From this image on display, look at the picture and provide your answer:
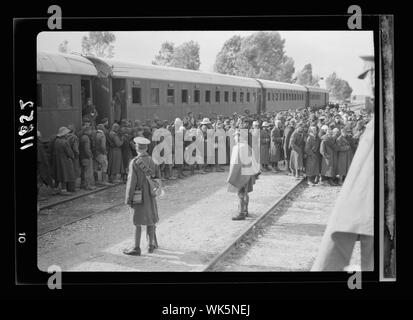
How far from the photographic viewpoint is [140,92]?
989 centimetres

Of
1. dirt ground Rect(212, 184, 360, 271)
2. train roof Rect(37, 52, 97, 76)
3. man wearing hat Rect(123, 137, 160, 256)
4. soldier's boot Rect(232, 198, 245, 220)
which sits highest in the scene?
train roof Rect(37, 52, 97, 76)

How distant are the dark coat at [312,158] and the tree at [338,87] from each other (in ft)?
12.1

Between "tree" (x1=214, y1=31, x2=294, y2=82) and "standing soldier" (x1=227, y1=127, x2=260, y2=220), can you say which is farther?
"standing soldier" (x1=227, y1=127, x2=260, y2=220)

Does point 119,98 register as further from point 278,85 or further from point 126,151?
Answer: point 278,85

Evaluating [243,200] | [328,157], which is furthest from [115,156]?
[328,157]

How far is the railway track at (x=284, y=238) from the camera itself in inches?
244

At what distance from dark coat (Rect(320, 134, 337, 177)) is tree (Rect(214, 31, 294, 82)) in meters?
2.52

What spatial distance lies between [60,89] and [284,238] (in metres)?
4.97

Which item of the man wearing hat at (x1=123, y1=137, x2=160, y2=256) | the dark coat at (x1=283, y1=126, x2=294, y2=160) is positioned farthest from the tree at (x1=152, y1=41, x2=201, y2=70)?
the dark coat at (x1=283, y1=126, x2=294, y2=160)

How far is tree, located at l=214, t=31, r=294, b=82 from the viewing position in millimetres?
5902

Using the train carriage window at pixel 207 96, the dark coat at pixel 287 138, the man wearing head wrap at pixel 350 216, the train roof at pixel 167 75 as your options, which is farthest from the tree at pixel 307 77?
the dark coat at pixel 287 138

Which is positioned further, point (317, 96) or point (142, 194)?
point (317, 96)

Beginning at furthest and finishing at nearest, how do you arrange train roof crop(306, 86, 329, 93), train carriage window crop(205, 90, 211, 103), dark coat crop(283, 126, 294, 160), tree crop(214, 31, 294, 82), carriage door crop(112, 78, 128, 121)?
1. dark coat crop(283, 126, 294, 160)
2. train carriage window crop(205, 90, 211, 103)
3. carriage door crop(112, 78, 128, 121)
4. train roof crop(306, 86, 329, 93)
5. tree crop(214, 31, 294, 82)

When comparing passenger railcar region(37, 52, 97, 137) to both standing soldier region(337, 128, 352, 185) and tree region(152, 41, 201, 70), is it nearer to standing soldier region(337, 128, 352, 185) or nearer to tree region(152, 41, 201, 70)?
tree region(152, 41, 201, 70)
